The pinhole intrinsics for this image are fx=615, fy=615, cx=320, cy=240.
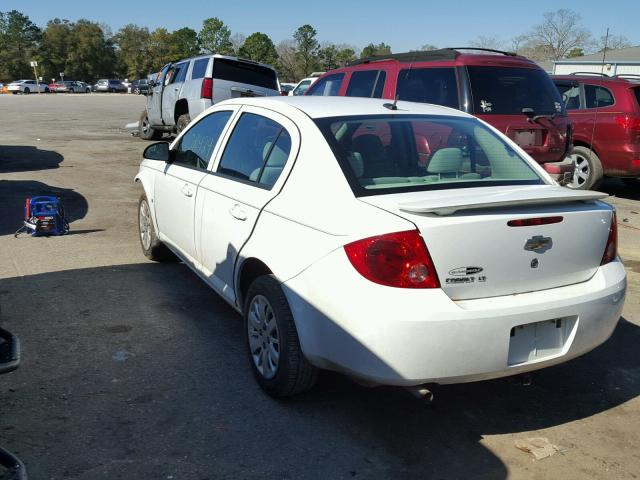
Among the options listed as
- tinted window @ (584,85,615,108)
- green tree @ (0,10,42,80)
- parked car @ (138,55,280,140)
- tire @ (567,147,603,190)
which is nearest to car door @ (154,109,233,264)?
tire @ (567,147,603,190)

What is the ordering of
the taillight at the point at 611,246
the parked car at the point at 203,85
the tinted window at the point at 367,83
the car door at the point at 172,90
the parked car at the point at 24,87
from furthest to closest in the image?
1. the parked car at the point at 24,87
2. the car door at the point at 172,90
3. the parked car at the point at 203,85
4. the tinted window at the point at 367,83
5. the taillight at the point at 611,246

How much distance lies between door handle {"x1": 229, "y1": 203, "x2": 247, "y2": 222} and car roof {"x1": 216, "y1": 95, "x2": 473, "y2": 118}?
2.21 ft

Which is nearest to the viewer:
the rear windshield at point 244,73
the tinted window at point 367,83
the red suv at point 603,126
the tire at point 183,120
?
the tinted window at point 367,83

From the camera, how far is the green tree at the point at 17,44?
91125 millimetres

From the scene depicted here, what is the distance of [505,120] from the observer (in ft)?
22.5

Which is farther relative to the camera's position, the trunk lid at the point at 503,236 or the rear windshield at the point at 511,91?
Answer: the rear windshield at the point at 511,91

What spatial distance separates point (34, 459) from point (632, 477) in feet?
9.12

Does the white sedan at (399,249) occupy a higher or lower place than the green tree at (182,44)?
lower

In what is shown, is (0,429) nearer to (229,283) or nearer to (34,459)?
(34,459)

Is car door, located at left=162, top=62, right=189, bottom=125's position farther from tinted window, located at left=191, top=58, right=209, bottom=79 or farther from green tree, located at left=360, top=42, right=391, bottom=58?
green tree, located at left=360, top=42, right=391, bottom=58

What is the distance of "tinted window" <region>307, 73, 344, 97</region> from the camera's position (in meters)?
8.61

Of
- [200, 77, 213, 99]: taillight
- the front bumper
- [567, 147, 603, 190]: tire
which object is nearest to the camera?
the front bumper

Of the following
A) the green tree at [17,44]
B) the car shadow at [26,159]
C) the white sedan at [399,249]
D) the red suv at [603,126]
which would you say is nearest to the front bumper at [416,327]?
the white sedan at [399,249]

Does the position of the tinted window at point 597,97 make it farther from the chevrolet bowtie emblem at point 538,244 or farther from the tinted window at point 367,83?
the chevrolet bowtie emblem at point 538,244
